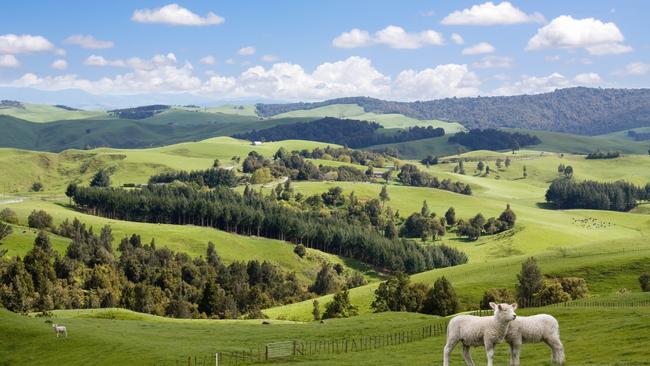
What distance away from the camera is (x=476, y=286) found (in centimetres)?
13750

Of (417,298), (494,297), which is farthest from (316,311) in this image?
(494,297)

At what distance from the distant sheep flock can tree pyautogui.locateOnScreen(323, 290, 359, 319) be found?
8063 centimetres

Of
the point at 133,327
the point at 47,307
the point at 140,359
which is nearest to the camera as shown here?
the point at 140,359

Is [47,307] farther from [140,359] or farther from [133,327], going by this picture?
[140,359]

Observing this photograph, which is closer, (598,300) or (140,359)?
(140,359)

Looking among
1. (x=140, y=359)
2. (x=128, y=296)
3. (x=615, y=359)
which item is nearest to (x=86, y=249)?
(x=128, y=296)

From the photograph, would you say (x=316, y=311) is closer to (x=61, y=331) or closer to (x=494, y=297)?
(x=494, y=297)

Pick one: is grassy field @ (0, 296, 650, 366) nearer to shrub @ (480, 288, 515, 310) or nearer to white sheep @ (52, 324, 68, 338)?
white sheep @ (52, 324, 68, 338)

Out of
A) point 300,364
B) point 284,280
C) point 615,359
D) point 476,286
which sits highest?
point 615,359

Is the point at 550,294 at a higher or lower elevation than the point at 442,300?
higher

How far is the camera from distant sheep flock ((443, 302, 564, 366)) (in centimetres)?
4334

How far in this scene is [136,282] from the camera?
569 feet

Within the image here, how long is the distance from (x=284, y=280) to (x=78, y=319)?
102 m

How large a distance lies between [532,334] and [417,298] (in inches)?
3350
